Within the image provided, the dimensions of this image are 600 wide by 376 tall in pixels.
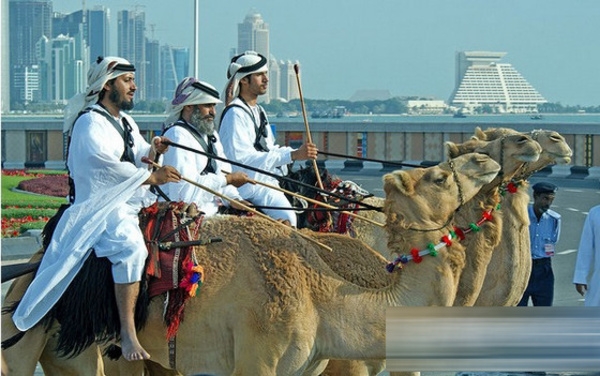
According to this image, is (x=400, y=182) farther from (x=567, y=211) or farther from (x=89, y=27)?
(x=567, y=211)

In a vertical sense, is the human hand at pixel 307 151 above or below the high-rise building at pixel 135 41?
below

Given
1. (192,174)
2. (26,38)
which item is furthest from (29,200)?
(192,174)

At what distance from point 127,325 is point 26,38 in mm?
12172

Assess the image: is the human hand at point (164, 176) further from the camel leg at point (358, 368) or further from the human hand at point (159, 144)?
the camel leg at point (358, 368)

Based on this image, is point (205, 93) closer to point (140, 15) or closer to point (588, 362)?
point (588, 362)

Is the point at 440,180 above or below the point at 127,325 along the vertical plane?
above

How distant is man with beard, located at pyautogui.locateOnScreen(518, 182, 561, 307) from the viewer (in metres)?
10.1

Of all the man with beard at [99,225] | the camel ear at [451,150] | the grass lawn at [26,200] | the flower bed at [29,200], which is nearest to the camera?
the man with beard at [99,225]

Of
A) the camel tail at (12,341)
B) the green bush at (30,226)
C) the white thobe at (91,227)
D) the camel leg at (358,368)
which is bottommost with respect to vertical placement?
the green bush at (30,226)

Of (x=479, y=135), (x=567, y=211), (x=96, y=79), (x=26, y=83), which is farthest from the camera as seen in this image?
(x=567, y=211)

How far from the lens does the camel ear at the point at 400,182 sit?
5.61 metres

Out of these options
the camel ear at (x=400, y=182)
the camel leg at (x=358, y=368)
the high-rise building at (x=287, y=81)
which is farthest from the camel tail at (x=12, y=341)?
the high-rise building at (x=287, y=81)

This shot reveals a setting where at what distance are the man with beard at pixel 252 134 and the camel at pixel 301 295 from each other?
1.88 meters

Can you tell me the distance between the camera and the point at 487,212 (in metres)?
6.55
